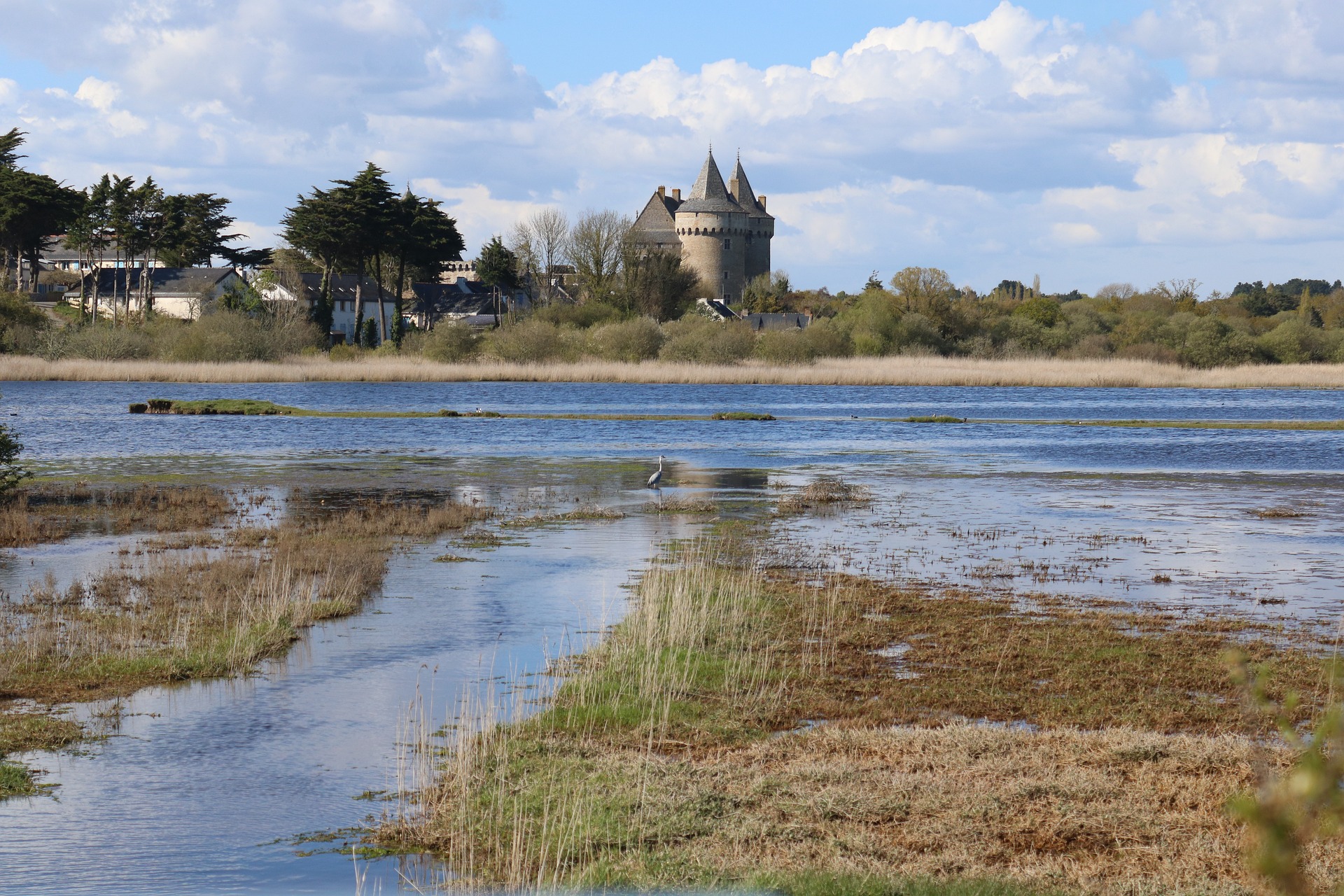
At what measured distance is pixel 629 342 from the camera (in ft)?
279

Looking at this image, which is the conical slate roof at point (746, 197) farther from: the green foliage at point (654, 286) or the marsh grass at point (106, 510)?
the marsh grass at point (106, 510)

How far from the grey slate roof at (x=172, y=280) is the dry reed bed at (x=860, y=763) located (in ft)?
338

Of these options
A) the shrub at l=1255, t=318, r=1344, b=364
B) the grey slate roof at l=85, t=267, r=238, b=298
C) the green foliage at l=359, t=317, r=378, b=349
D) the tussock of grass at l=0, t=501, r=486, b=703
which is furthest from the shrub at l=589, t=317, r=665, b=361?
the tussock of grass at l=0, t=501, r=486, b=703

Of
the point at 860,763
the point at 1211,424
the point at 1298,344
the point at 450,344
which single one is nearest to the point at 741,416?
the point at 1211,424

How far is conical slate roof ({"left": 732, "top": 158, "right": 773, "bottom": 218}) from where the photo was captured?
14588 centimetres

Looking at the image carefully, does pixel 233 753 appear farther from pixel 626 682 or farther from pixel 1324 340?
pixel 1324 340

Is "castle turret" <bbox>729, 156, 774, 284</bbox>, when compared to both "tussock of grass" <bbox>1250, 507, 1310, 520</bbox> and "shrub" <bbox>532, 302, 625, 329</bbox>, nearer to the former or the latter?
"shrub" <bbox>532, 302, 625, 329</bbox>

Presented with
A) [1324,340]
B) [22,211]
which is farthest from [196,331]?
[1324,340]

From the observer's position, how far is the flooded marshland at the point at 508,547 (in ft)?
27.7

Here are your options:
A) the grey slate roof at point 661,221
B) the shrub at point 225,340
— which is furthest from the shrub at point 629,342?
the grey slate roof at point 661,221

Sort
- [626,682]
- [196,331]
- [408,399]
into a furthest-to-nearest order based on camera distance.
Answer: [196,331], [408,399], [626,682]

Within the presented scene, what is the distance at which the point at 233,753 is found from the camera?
381 inches

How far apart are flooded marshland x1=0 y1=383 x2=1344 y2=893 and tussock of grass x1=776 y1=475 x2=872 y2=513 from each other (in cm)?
53

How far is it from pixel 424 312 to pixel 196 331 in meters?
45.4
